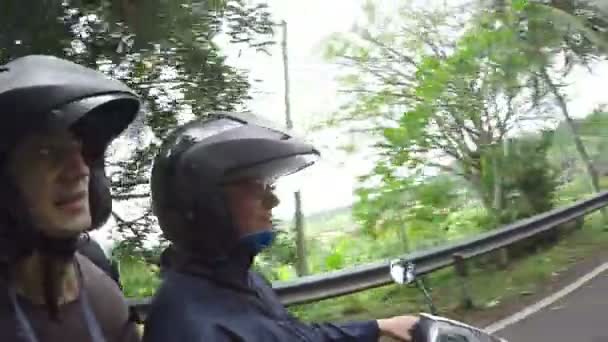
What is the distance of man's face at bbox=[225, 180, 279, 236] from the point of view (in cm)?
166

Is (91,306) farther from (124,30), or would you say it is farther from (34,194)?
(124,30)

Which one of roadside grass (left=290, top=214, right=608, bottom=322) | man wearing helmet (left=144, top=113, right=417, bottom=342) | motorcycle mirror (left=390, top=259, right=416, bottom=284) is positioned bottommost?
roadside grass (left=290, top=214, right=608, bottom=322)

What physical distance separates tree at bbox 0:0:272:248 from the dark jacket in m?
2.74

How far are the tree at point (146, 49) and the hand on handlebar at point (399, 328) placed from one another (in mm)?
2709

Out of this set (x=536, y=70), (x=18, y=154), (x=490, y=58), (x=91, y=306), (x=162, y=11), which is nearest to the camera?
(x=18, y=154)

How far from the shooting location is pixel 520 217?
7.48 meters

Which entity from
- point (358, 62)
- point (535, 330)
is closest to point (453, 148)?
point (358, 62)

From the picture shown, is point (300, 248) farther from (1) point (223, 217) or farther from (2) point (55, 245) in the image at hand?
(2) point (55, 245)

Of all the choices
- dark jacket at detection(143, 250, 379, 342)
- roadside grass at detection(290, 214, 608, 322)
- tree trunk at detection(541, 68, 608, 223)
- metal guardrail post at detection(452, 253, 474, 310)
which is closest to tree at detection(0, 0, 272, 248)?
roadside grass at detection(290, 214, 608, 322)

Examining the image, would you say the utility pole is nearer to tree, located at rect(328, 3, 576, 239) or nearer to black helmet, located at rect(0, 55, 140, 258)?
tree, located at rect(328, 3, 576, 239)

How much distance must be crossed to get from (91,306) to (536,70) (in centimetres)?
719

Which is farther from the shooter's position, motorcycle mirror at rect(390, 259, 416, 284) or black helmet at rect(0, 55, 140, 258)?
motorcycle mirror at rect(390, 259, 416, 284)

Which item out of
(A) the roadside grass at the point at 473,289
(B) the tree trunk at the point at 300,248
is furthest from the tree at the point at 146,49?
(A) the roadside grass at the point at 473,289

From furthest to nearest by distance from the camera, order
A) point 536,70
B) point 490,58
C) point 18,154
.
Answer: point 536,70 → point 490,58 → point 18,154
